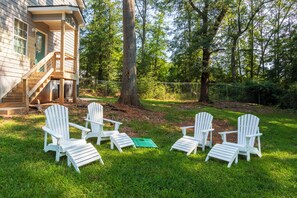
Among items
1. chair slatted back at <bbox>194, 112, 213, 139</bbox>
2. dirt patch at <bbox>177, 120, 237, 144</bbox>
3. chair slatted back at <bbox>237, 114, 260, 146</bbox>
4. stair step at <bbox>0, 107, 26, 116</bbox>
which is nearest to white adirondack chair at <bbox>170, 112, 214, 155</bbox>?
chair slatted back at <bbox>194, 112, 213, 139</bbox>

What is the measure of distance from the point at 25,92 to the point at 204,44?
9606 mm

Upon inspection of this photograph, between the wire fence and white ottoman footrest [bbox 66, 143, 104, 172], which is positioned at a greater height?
the wire fence

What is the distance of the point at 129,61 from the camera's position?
30.3 ft

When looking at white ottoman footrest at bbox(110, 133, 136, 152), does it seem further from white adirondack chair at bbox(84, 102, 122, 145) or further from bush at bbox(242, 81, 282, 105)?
bush at bbox(242, 81, 282, 105)

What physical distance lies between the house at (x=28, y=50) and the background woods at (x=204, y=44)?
7.01 meters

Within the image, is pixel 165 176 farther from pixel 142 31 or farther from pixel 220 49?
pixel 142 31

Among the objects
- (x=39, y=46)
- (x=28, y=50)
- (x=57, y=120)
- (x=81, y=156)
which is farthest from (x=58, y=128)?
(x=39, y=46)

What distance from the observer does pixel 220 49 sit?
13789mm

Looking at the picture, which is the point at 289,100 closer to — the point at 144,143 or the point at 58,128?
the point at 144,143

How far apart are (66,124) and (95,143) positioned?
88cm

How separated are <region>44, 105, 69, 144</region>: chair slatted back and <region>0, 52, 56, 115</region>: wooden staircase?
3.14 m

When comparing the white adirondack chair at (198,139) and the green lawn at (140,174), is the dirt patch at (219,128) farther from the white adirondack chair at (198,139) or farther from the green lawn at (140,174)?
the green lawn at (140,174)

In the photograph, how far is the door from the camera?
1034 centimetres

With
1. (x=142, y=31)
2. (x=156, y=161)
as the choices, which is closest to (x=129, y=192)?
(x=156, y=161)
